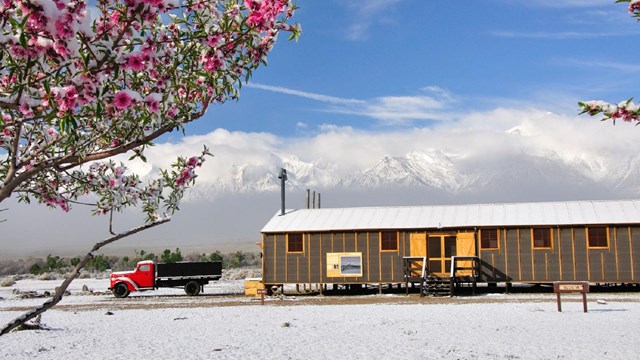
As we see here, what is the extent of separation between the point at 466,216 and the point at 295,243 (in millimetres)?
9674

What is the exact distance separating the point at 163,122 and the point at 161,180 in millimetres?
1503

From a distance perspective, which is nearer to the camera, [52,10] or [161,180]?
[52,10]

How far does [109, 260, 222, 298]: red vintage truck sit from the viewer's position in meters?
38.7

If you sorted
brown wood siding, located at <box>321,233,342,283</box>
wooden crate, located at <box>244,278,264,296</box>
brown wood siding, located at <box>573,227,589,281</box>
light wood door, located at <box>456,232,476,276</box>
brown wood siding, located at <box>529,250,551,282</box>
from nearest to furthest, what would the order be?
brown wood siding, located at <box>573,227,589,281</box> < brown wood siding, located at <box>529,250,551,282</box> < light wood door, located at <box>456,232,476,276</box> < brown wood siding, located at <box>321,233,342,283</box> < wooden crate, located at <box>244,278,264,296</box>

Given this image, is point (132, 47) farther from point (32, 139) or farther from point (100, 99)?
point (32, 139)

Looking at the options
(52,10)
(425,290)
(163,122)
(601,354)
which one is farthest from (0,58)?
(425,290)

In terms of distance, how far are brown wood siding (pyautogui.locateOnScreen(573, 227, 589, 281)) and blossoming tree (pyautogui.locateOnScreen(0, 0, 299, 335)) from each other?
29.8 m

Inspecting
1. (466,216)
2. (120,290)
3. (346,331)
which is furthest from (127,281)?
(346,331)

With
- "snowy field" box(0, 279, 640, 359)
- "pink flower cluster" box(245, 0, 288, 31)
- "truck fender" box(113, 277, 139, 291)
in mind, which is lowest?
"snowy field" box(0, 279, 640, 359)

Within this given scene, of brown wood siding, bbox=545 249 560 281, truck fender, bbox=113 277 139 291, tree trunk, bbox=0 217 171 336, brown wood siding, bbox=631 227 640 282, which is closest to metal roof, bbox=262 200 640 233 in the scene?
brown wood siding, bbox=631 227 640 282

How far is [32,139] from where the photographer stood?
7.44m

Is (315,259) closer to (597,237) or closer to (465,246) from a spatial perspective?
(465,246)

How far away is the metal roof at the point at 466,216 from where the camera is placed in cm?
3438

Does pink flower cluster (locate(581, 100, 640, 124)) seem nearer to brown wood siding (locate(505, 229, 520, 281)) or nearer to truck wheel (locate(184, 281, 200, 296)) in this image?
brown wood siding (locate(505, 229, 520, 281))
